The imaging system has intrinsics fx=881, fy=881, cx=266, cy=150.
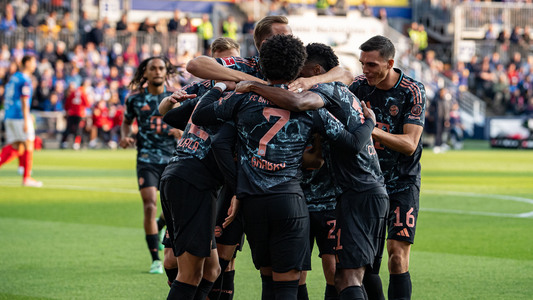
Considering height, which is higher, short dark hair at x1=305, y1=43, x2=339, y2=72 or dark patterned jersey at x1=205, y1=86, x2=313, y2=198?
short dark hair at x1=305, y1=43, x2=339, y2=72

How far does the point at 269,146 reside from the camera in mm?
5512

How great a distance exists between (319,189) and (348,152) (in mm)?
720

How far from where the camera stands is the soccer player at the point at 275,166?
5.52m

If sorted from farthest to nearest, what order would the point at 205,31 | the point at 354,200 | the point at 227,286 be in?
the point at 205,31
the point at 227,286
the point at 354,200

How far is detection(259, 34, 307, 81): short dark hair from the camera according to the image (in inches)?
215

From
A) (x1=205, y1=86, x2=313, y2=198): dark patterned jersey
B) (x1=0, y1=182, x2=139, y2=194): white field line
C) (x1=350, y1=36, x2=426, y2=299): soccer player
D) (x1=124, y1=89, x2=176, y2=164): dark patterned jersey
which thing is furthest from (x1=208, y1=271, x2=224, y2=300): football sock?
(x1=0, y1=182, x2=139, y2=194): white field line

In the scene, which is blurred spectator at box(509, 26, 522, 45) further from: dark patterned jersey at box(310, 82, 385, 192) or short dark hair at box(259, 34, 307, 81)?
short dark hair at box(259, 34, 307, 81)

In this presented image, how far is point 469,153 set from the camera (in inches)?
1221

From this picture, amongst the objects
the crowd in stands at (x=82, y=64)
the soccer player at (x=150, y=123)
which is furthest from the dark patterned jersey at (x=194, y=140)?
the crowd in stands at (x=82, y=64)

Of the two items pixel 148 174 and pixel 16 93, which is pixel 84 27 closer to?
pixel 16 93

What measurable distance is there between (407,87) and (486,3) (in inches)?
1696

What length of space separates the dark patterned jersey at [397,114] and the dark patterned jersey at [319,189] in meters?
0.74

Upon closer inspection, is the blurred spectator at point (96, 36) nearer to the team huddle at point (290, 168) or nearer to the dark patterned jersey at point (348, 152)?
the team huddle at point (290, 168)

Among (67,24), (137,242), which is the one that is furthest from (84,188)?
(67,24)
